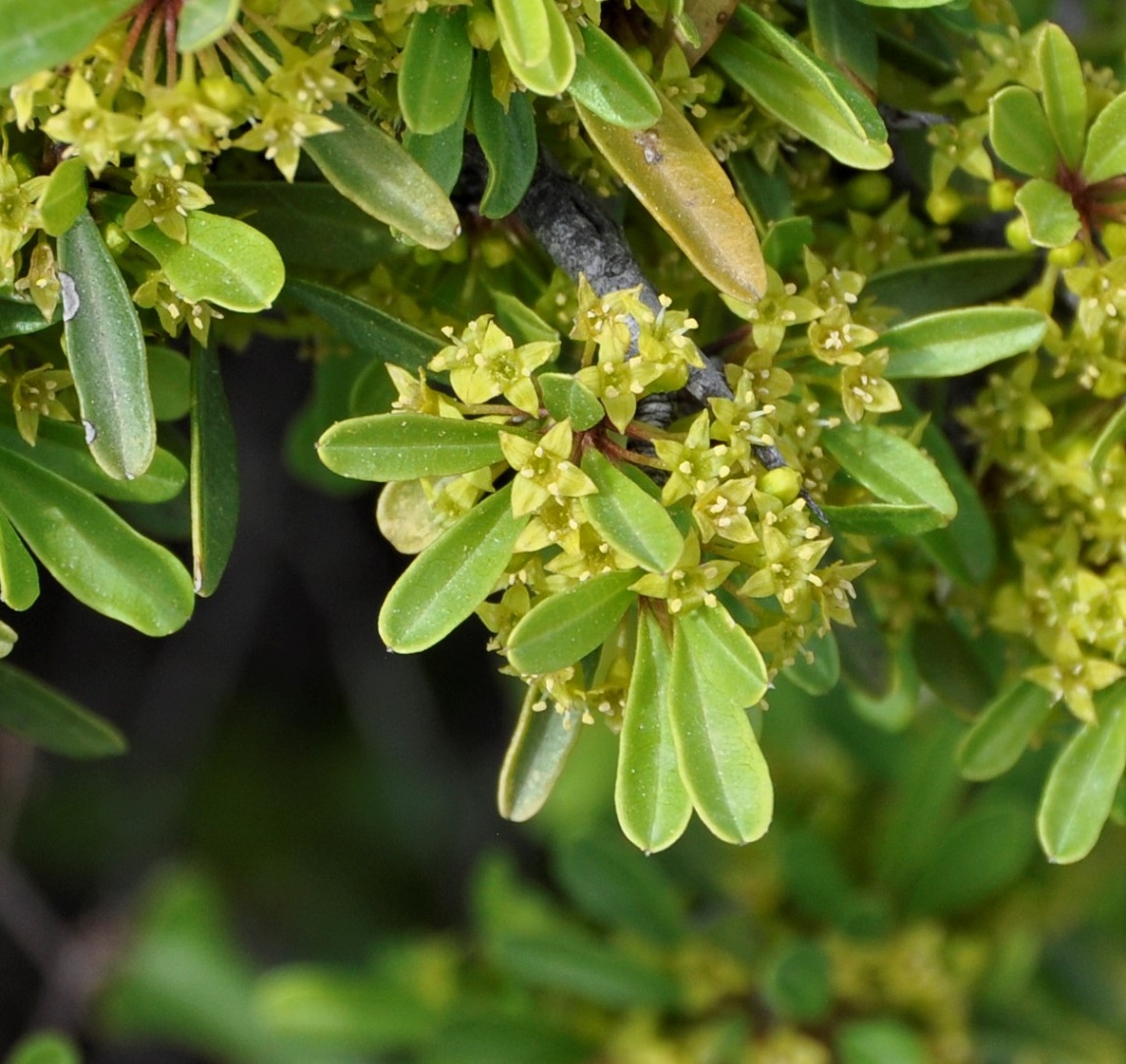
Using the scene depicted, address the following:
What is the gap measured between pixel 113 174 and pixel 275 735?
10.8 ft

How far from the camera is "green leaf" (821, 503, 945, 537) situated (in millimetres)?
1186

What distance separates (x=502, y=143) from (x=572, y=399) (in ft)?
0.78

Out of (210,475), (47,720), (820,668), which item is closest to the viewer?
(210,475)

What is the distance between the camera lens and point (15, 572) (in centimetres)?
117

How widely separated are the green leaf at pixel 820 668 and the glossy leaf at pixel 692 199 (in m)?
0.40

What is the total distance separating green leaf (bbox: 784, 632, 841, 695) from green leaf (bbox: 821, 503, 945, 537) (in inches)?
6.2

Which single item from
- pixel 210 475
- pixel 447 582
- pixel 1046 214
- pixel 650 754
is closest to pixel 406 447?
pixel 447 582

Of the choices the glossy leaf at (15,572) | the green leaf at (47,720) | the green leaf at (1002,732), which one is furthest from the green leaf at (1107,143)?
the green leaf at (47,720)

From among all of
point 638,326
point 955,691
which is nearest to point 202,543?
point 638,326

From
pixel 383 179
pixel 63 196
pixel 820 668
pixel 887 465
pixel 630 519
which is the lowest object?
pixel 820 668

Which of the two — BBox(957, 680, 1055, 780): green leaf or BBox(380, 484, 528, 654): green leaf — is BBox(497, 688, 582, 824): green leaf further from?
BBox(957, 680, 1055, 780): green leaf

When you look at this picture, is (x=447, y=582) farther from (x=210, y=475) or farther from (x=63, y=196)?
(x=63, y=196)

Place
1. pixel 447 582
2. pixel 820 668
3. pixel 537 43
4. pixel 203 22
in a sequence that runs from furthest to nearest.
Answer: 1. pixel 820 668
2. pixel 447 582
3. pixel 537 43
4. pixel 203 22

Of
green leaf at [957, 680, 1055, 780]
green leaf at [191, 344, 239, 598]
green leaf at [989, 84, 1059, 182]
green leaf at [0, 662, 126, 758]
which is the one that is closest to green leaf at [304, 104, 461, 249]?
green leaf at [191, 344, 239, 598]
